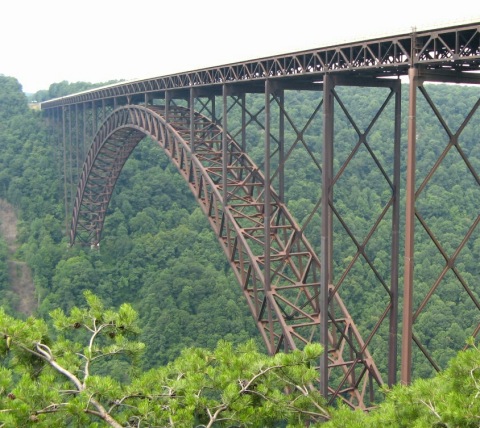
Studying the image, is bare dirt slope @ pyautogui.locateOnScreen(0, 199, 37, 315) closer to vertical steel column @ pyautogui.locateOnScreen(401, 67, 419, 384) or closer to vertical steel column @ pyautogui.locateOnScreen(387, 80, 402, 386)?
vertical steel column @ pyautogui.locateOnScreen(387, 80, 402, 386)

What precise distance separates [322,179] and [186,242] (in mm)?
31860

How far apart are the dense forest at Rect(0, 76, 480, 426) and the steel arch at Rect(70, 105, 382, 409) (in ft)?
10.1

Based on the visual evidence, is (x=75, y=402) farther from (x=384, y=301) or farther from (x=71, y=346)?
(x=384, y=301)

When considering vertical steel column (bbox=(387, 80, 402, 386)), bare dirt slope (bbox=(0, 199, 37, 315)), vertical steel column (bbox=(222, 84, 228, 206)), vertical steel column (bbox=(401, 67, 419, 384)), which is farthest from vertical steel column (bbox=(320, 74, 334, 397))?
bare dirt slope (bbox=(0, 199, 37, 315))

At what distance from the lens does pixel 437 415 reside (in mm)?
6406

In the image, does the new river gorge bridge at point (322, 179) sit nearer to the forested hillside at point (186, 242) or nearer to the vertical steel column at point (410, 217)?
the vertical steel column at point (410, 217)

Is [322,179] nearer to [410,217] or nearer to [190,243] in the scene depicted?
[410,217]

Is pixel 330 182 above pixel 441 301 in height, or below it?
above

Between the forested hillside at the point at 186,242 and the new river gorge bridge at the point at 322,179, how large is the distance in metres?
0.33

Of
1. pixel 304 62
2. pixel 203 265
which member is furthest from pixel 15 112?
pixel 304 62

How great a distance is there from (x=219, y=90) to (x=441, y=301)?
22.1 meters

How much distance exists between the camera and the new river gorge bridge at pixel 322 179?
1013cm

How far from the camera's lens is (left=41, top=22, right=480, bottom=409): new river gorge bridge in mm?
10133

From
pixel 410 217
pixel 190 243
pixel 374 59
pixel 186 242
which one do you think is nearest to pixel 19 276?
pixel 186 242
